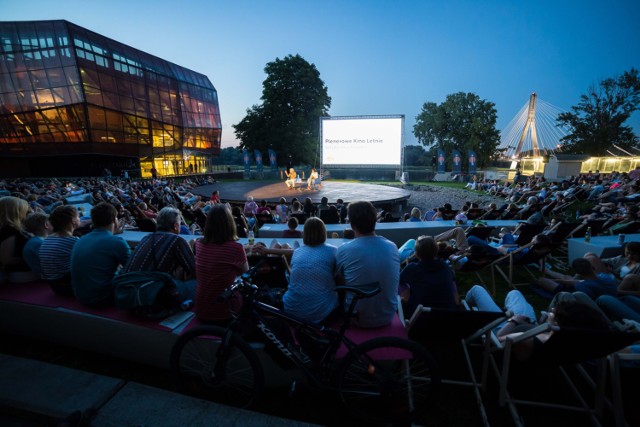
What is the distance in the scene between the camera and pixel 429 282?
2.41 metres

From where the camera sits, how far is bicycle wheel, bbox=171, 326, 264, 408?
6.41 ft

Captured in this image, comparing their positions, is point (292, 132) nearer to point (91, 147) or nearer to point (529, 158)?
point (91, 147)

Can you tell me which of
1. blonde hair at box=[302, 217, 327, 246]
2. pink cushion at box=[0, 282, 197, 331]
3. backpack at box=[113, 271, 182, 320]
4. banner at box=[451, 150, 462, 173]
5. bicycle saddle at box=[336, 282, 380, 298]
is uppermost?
banner at box=[451, 150, 462, 173]

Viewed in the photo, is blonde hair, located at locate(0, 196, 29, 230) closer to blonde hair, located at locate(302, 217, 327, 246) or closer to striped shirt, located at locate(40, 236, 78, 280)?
striped shirt, located at locate(40, 236, 78, 280)

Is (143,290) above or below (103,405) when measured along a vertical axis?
above

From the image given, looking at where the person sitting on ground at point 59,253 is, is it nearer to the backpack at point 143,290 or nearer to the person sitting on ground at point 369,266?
the backpack at point 143,290

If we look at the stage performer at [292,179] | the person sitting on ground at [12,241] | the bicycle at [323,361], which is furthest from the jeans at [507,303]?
the stage performer at [292,179]

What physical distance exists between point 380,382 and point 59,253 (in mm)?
3142

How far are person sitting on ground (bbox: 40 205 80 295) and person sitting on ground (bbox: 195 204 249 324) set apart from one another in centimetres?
157

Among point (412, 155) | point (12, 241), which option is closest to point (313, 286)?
point (12, 241)

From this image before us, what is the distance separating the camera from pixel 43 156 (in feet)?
88.3

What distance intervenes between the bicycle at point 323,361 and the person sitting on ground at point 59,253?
1.60 m

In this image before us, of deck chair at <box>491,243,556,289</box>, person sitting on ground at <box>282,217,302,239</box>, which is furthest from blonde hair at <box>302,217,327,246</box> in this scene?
deck chair at <box>491,243,556,289</box>

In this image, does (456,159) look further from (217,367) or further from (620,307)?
(217,367)
